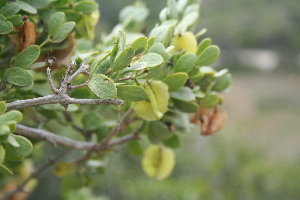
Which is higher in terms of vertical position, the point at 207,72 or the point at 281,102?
the point at 207,72

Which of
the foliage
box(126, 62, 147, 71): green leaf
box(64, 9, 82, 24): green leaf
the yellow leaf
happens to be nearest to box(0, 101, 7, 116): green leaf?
the foliage

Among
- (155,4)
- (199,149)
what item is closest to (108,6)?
(155,4)

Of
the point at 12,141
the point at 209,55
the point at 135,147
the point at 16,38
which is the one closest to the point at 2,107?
the point at 12,141

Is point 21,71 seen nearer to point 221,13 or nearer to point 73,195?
point 73,195

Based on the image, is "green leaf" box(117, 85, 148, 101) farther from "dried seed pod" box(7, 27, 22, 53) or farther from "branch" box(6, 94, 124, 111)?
"dried seed pod" box(7, 27, 22, 53)

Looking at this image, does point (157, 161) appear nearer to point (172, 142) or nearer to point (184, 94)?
point (172, 142)

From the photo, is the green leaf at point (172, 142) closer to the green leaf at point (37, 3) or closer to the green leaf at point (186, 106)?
the green leaf at point (186, 106)
